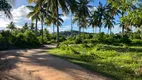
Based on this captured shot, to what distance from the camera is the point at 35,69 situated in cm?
1477

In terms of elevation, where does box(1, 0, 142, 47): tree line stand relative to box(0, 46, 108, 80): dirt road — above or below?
above

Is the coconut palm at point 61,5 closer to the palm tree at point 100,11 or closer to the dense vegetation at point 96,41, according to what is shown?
the dense vegetation at point 96,41

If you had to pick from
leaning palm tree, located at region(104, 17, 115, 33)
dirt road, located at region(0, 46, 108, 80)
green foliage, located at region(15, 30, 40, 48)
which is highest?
leaning palm tree, located at region(104, 17, 115, 33)

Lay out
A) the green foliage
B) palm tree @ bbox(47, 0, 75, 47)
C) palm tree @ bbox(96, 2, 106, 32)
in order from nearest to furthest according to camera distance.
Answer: palm tree @ bbox(47, 0, 75, 47), the green foliage, palm tree @ bbox(96, 2, 106, 32)

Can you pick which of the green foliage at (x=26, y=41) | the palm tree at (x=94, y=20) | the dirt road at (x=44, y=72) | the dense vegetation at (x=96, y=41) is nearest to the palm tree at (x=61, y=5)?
the dense vegetation at (x=96, y=41)

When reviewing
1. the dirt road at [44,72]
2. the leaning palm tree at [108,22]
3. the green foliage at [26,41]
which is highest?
the leaning palm tree at [108,22]

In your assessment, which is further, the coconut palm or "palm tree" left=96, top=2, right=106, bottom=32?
"palm tree" left=96, top=2, right=106, bottom=32

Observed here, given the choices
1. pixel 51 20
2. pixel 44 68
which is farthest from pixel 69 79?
pixel 51 20

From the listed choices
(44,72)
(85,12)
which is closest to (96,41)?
(85,12)

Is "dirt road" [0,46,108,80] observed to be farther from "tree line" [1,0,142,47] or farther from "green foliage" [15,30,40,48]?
"green foliage" [15,30,40,48]

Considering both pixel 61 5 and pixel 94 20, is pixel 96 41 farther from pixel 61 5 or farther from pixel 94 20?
pixel 94 20

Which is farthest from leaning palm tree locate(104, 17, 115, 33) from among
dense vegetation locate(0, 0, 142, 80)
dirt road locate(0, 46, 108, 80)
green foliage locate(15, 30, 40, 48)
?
dirt road locate(0, 46, 108, 80)

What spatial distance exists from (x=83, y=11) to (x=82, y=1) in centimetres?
222

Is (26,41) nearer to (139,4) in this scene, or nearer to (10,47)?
(10,47)
